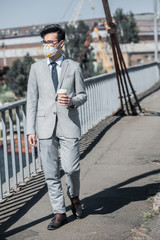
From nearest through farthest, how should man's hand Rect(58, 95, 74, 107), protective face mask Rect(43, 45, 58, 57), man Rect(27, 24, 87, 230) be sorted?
1. man's hand Rect(58, 95, 74, 107)
2. protective face mask Rect(43, 45, 58, 57)
3. man Rect(27, 24, 87, 230)

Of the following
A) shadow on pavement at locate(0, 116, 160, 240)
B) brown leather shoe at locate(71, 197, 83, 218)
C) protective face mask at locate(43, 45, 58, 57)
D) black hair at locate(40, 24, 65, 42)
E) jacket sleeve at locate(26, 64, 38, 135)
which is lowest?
shadow on pavement at locate(0, 116, 160, 240)

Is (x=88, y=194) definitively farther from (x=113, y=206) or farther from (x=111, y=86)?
(x=111, y=86)

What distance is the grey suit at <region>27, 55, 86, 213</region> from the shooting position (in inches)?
179

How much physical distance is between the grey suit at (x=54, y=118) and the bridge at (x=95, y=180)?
46 centimetres

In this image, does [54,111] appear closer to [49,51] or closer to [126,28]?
[49,51]

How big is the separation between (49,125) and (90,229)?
1046 millimetres

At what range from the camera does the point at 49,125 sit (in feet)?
14.9

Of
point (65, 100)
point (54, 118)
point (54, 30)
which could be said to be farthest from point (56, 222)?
point (54, 30)

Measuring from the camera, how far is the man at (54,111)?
4.53 m

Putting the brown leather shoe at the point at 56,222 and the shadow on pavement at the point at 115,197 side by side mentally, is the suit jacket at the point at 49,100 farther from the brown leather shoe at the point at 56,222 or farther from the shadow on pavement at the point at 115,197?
the shadow on pavement at the point at 115,197

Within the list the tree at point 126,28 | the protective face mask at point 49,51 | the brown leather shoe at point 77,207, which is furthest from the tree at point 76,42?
the protective face mask at point 49,51

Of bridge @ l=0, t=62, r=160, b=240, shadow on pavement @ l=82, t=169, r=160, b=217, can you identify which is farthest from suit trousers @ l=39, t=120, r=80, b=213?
shadow on pavement @ l=82, t=169, r=160, b=217

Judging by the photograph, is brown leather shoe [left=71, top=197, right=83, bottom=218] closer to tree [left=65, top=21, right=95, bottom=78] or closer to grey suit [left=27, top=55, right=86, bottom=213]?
grey suit [left=27, top=55, right=86, bottom=213]

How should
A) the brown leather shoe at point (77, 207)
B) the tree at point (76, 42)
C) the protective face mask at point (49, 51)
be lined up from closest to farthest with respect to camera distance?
the protective face mask at point (49, 51)
the brown leather shoe at point (77, 207)
the tree at point (76, 42)
